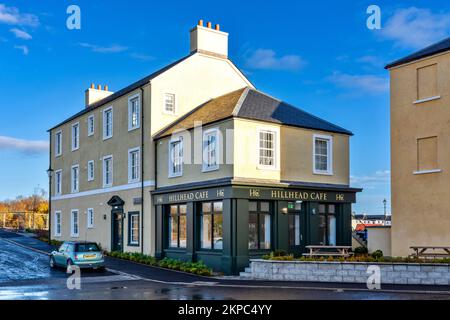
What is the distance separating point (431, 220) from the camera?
71.7ft

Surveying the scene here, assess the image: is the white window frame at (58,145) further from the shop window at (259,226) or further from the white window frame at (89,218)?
the shop window at (259,226)

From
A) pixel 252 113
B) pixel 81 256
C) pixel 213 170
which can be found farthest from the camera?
pixel 252 113

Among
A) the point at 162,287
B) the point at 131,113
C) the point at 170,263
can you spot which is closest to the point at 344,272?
the point at 162,287

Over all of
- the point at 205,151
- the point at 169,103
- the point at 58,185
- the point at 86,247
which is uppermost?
the point at 169,103

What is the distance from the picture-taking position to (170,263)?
2591 centimetres

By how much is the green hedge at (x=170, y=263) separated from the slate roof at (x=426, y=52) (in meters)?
11.4

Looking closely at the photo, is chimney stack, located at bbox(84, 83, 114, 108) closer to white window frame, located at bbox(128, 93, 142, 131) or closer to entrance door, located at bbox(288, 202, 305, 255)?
white window frame, located at bbox(128, 93, 142, 131)

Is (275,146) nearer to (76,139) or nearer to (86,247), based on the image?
(86,247)

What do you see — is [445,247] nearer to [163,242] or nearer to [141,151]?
[163,242]

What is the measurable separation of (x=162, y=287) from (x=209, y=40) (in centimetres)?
1741

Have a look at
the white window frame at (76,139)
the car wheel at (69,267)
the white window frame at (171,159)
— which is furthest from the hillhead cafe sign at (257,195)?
the white window frame at (76,139)

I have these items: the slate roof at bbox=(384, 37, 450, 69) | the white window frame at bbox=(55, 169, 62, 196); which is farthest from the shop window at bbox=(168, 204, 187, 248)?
the white window frame at bbox=(55, 169, 62, 196)

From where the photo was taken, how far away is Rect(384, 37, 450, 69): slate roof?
2164cm
